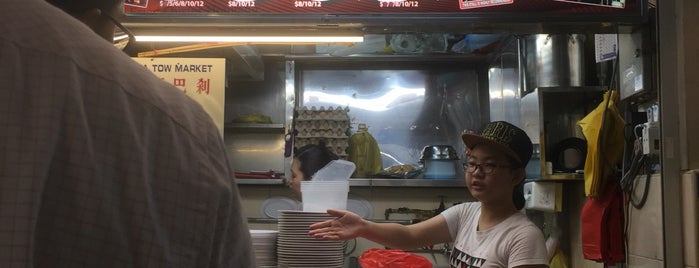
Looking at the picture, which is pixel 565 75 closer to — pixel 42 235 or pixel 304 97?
pixel 304 97

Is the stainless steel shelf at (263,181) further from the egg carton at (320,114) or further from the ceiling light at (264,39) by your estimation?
the ceiling light at (264,39)

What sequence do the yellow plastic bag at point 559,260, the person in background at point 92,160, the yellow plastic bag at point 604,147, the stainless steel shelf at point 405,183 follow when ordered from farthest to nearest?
the stainless steel shelf at point 405,183 < the yellow plastic bag at point 559,260 < the yellow plastic bag at point 604,147 < the person in background at point 92,160

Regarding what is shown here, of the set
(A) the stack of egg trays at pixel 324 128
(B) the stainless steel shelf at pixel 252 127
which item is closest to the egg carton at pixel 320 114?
(A) the stack of egg trays at pixel 324 128

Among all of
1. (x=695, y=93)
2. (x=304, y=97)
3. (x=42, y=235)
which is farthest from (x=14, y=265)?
(x=304, y=97)

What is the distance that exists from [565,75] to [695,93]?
1.72 metres

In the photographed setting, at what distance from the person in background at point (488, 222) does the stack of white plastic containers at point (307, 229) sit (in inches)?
2.7

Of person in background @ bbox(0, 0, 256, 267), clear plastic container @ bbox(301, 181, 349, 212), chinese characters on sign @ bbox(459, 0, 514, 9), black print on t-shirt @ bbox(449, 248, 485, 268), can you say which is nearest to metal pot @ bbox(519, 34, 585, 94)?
chinese characters on sign @ bbox(459, 0, 514, 9)

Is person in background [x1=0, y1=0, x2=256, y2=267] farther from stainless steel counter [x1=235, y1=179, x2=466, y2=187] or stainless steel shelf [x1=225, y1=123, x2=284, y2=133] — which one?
stainless steel shelf [x1=225, y1=123, x2=284, y2=133]

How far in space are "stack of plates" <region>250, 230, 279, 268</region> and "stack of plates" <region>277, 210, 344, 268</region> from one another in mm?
110

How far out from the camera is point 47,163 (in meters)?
0.72

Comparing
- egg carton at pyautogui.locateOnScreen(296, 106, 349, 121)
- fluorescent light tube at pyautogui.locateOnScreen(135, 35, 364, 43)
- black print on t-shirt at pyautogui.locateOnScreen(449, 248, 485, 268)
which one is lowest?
black print on t-shirt at pyautogui.locateOnScreen(449, 248, 485, 268)

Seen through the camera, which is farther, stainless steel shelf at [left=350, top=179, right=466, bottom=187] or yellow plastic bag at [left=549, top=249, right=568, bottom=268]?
stainless steel shelf at [left=350, top=179, right=466, bottom=187]

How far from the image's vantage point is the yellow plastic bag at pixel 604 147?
11.0 ft

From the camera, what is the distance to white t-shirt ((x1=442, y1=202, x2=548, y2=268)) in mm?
2394
